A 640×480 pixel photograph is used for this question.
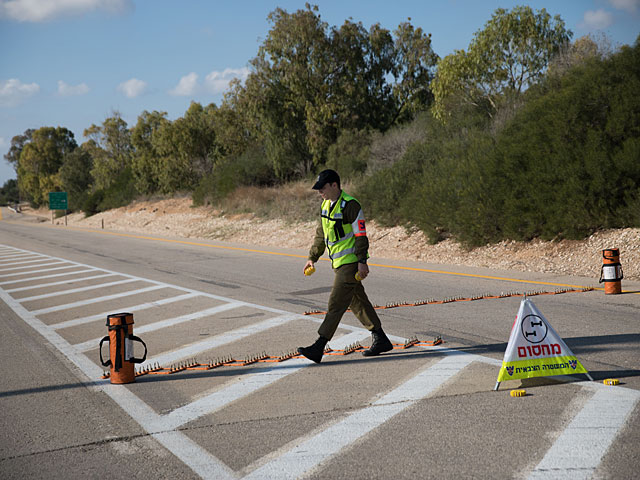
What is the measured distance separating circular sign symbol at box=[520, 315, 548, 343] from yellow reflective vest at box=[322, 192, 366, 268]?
1872 millimetres

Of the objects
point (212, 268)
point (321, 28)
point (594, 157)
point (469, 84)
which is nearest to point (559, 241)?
point (594, 157)

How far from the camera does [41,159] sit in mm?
91688

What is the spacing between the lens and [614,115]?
Result: 1430 centimetres

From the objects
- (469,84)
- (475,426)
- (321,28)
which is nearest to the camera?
(475,426)

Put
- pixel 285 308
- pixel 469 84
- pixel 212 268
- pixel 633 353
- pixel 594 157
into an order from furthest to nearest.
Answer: pixel 469 84
pixel 212 268
pixel 594 157
pixel 285 308
pixel 633 353

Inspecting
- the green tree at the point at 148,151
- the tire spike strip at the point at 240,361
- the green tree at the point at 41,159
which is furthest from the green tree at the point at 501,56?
the green tree at the point at 41,159

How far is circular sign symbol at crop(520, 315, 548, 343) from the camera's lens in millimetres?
5281

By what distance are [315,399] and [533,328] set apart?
6.46 feet

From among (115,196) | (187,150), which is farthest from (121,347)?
(115,196)

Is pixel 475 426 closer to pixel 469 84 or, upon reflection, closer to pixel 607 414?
pixel 607 414

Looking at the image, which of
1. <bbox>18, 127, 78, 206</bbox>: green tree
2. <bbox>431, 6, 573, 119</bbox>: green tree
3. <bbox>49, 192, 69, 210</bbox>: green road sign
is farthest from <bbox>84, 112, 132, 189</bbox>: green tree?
<bbox>431, 6, 573, 119</bbox>: green tree

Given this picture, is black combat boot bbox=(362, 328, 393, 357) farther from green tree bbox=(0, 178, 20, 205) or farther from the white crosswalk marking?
green tree bbox=(0, 178, 20, 205)

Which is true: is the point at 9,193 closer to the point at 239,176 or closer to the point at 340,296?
the point at 239,176

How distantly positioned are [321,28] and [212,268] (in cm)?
2297
